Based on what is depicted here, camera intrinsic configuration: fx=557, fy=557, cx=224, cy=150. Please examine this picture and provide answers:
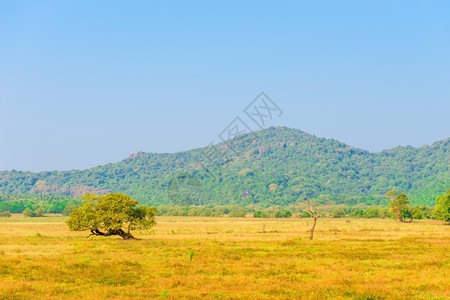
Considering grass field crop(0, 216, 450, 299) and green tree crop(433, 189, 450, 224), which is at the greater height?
green tree crop(433, 189, 450, 224)

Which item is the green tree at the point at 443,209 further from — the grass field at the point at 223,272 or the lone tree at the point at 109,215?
the lone tree at the point at 109,215

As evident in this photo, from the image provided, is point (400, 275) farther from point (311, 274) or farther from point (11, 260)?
point (11, 260)

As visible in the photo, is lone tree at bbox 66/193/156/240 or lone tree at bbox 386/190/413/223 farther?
lone tree at bbox 386/190/413/223

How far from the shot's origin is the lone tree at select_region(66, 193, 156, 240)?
178ft

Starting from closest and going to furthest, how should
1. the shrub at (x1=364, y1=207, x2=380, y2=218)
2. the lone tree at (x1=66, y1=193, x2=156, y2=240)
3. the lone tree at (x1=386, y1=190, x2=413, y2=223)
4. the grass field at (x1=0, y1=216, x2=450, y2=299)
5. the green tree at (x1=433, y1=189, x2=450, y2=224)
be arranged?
1. the grass field at (x1=0, y1=216, x2=450, y2=299)
2. the lone tree at (x1=66, y1=193, x2=156, y2=240)
3. the green tree at (x1=433, y1=189, x2=450, y2=224)
4. the lone tree at (x1=386, y1=190, x2=413, y2=223)
5. the shrub at (x1=364, y1=207, x2=380, y2=218)

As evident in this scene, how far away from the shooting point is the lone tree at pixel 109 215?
5427 centimetres

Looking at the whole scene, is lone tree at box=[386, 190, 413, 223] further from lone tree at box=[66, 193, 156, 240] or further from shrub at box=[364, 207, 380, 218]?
lone tree at box=[66, 193, 156, 240]

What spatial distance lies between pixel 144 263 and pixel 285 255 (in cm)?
1143

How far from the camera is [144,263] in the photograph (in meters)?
35.4

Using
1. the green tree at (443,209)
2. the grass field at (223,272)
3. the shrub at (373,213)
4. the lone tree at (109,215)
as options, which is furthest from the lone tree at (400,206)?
the lone tree at (109,215)

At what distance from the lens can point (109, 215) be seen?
53.9m

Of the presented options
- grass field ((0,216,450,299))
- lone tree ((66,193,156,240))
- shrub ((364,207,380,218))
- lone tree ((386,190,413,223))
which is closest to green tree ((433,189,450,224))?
lone tree ((386,190,413,223))

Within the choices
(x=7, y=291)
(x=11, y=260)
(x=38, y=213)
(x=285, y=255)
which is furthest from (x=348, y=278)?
(x=38, y=213)

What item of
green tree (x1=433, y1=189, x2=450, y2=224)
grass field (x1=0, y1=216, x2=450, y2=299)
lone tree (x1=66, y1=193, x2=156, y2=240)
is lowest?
grass field (x1=0, y1=216, x2=450, y2=299)
